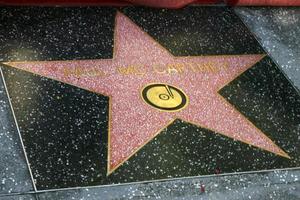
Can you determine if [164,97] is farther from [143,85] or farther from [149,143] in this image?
[149,143]

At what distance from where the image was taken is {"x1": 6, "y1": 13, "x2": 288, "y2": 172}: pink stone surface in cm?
185

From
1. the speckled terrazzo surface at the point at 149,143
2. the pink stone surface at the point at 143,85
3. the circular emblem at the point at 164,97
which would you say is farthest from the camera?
the circular emblem at the point at 164,97

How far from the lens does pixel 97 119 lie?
6.07ft

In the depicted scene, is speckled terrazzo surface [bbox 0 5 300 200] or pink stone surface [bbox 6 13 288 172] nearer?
speckled terrazzo surface [bbox 0 5 300 200]

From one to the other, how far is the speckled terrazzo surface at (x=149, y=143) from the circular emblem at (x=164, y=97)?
0.28 ft

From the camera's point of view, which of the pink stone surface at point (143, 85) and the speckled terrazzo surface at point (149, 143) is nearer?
the speckled terrazzo surface at point (149, 143)

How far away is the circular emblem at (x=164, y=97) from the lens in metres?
1.96

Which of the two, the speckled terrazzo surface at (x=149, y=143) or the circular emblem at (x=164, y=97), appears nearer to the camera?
the speckled terrazzo surface at (x=149, y=143)

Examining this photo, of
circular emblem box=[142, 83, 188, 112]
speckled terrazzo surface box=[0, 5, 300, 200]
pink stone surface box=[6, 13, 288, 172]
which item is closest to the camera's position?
speckled terrazzo surface box=[0, 5, 300, 200]

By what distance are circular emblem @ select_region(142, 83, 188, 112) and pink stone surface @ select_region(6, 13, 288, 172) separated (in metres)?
0.02

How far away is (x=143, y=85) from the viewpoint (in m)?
2.03

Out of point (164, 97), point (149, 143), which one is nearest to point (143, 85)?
point (164, 97)

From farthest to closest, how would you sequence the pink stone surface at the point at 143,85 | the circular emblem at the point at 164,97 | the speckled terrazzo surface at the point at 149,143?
the circular emblem at the point at 164,97 → the pink stone surface at the point at 143,85 → the speckled terrazzo surface at the point at 149,143

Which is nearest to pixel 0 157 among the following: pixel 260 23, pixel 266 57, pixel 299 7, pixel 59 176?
pixel 59 176
